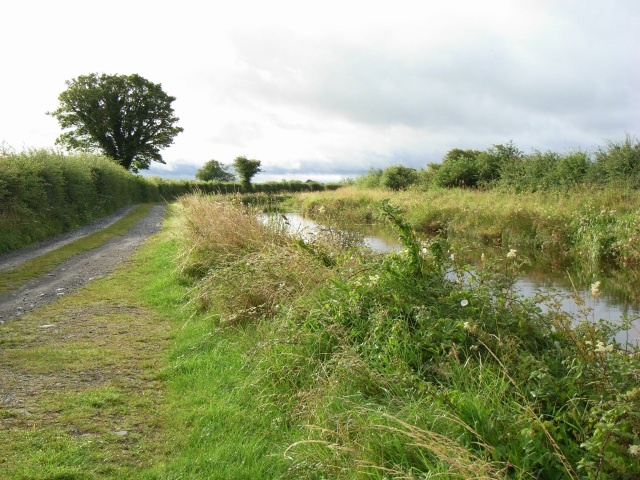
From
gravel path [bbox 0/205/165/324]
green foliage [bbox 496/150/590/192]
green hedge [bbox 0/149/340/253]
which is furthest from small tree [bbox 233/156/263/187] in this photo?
gravel path [bbox 0/205/165/324]

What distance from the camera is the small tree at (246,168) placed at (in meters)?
57.6

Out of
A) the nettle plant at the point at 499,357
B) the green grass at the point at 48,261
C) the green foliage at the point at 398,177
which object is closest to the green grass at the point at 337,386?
the nettle plant at the point at 499,357

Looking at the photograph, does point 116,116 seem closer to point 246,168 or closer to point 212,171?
point 246,168

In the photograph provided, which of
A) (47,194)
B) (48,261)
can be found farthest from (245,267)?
(47,194)

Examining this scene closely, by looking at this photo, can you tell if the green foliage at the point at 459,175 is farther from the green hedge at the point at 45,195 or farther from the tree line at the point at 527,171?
the green hedge at the point at 45,195

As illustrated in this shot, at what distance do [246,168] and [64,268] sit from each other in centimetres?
4895

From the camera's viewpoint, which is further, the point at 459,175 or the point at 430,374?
the point at 459,175

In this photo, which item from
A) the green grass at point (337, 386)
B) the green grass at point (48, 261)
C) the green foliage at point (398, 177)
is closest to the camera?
the green grass at point (337, 386)

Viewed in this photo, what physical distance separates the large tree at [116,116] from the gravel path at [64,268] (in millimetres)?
38123

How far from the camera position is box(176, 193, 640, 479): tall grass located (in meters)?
2.50

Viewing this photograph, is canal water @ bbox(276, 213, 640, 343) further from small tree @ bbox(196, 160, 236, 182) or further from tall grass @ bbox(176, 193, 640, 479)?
small tree @ bbox(196, 160, 236, 182)

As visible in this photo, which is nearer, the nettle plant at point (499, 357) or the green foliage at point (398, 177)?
the nettle plant at point (499, 357)

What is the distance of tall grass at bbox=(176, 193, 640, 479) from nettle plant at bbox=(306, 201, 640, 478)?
12mm

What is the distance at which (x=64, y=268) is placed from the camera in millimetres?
10281
